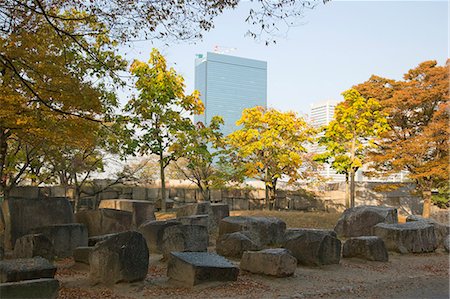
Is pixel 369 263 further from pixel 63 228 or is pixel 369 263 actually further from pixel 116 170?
pixel 116 170

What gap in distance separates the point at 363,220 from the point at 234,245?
5537 mm

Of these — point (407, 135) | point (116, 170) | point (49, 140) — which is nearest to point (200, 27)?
point (49, 140)

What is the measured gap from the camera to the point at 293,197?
2431 cm

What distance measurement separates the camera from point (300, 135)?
21.1m

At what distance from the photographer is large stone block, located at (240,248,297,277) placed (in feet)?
26.7

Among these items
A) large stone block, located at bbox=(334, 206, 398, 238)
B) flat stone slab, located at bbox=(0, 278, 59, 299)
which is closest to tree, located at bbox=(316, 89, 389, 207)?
large stone block, located at bbox=(334, 206, 398, 238)

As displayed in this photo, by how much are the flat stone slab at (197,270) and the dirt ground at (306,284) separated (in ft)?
0.40

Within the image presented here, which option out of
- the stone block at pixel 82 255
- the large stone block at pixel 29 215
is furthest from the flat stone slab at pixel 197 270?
the large stone block at pixel 29 215

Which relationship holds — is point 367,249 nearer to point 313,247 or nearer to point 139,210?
point 313,247

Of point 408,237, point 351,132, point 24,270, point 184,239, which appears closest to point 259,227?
point 184,239

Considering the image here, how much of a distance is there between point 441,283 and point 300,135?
13.0 metres

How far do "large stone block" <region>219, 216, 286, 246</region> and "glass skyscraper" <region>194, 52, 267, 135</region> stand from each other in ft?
70.5

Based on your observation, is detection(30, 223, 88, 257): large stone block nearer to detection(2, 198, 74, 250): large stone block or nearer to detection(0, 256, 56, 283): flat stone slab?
detection(2, 198, 74, 250): large stone block

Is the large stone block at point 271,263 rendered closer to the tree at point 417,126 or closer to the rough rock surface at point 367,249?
the rough rock surface at point 367,249
